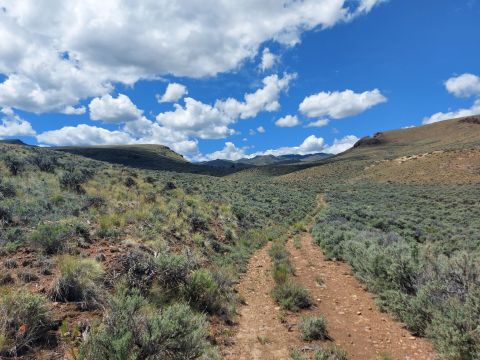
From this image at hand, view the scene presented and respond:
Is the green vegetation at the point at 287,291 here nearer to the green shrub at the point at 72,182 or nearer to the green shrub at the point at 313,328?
the green shrub at the point at 313,328

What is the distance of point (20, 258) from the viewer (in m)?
7.05

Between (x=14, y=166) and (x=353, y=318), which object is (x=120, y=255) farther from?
(x=14, y=166)

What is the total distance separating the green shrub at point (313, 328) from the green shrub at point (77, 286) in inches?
161

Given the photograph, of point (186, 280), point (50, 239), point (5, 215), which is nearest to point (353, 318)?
point (186, 280)

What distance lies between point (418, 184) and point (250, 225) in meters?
47.1

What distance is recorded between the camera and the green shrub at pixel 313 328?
663 cm

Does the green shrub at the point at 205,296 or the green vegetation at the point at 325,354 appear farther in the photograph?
the green shrub at the point at 205,296

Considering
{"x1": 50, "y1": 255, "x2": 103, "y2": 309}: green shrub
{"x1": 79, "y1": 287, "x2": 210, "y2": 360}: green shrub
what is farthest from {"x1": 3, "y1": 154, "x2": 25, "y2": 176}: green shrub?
{"x1": 79, "y1": 287, "x2": 210, "y2": 360}: green shrub

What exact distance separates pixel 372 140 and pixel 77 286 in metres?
162

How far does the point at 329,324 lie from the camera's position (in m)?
7.34

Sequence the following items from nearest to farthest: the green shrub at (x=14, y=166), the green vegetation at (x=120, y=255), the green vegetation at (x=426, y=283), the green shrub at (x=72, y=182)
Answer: the green vegetation at (x=120, y=255), the green vegetation at (x=426, y=283), the green shrub at (x=72, y=182), the green shrub at (x=14, y=166)

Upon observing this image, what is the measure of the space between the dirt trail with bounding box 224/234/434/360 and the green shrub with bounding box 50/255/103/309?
8.87 ft

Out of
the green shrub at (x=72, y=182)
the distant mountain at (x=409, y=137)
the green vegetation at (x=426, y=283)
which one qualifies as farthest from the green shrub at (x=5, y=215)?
the distant mountain at (x=409, y=137)

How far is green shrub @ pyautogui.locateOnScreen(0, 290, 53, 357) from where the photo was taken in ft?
14.8
